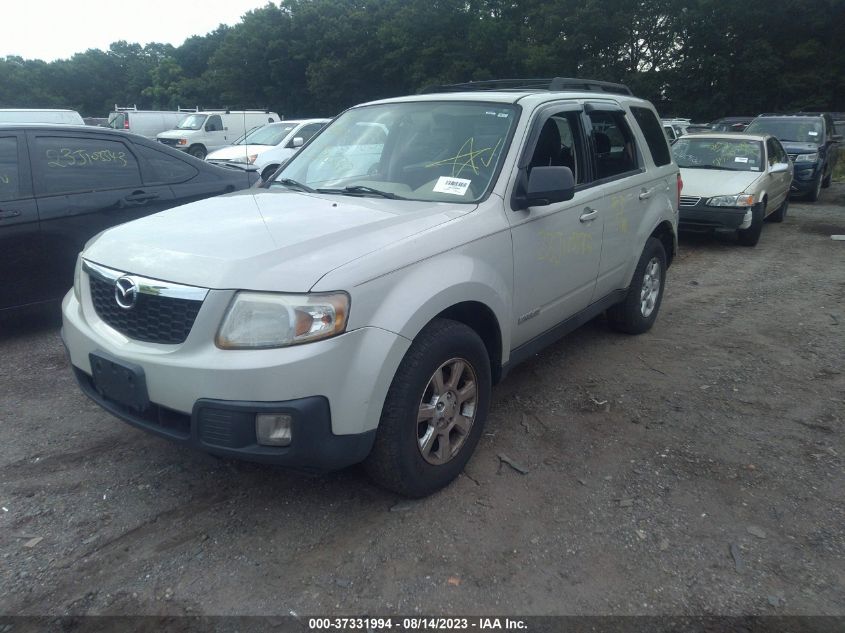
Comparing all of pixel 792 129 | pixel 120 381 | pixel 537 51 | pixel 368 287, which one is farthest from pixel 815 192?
pixel 537 51

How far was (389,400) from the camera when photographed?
9.07 ft

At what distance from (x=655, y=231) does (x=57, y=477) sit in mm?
4465

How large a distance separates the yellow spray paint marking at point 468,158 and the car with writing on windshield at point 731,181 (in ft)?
21.4

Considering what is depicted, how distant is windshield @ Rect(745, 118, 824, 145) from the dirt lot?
11921mm

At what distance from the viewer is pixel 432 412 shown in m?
3.02

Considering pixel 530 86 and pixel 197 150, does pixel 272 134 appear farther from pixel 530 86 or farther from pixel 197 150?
pixel 530 86

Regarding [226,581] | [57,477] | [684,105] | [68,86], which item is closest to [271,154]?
[57,477]

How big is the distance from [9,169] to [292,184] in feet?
8.15

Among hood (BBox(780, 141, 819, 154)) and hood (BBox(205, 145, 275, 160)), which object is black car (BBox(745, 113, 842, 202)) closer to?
hood (BBox(780, 141, 819, 154))

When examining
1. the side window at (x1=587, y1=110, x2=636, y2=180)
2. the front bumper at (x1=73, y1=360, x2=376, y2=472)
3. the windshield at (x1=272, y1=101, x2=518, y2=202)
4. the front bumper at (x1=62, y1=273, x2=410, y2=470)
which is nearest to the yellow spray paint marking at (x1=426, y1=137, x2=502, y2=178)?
the windshield at (x1=272, y1=101, x2=518, y2=202)

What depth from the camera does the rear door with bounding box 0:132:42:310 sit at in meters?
4.91

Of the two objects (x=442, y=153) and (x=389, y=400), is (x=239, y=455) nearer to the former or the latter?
(x=389, y=400)

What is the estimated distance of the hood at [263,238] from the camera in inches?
102

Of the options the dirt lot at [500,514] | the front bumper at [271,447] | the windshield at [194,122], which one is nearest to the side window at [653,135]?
the dirt lot at [500,514]
